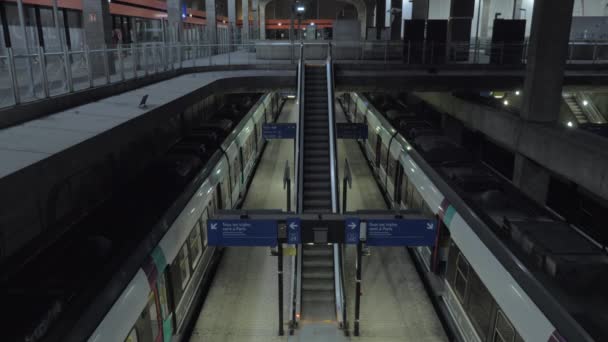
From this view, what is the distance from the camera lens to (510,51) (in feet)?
73.2

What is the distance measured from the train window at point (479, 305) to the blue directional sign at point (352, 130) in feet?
34.3

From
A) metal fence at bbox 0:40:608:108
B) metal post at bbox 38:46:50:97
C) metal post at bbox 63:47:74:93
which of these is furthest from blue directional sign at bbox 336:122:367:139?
metal post at bbox 38:46:50:97

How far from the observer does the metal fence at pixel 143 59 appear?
29.5 ft

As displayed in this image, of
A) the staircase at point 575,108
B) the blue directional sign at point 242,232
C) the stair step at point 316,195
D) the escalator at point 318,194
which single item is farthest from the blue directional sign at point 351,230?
the staircase at point 575,108

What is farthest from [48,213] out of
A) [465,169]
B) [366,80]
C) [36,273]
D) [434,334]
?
[366,80]

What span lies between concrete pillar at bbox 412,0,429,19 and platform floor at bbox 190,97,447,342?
20.8 m

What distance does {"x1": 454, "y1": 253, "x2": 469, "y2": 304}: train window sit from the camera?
344 inches

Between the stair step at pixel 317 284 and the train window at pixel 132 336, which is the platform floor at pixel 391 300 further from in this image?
the train window at pixel 132 336

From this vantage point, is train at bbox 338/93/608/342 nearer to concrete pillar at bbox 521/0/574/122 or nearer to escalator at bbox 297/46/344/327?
escalator at bbox 297/46/344/327

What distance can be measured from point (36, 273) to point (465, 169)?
31.2 feet

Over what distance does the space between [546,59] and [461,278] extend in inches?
361

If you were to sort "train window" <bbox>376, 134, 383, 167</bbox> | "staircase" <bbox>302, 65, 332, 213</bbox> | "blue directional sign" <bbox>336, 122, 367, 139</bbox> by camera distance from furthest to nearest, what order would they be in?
"train window" <bbox>376, 134, 383, 167</bbox> < "blue directional sign" <bbox>336, 122, 367, 139</bbox> < "staircase" <bbox>302, 65, 332, 213</bbox>

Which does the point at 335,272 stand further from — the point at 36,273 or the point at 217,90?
the point at 217,90

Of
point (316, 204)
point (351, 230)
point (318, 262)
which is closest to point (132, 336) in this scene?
point (351, 230)
